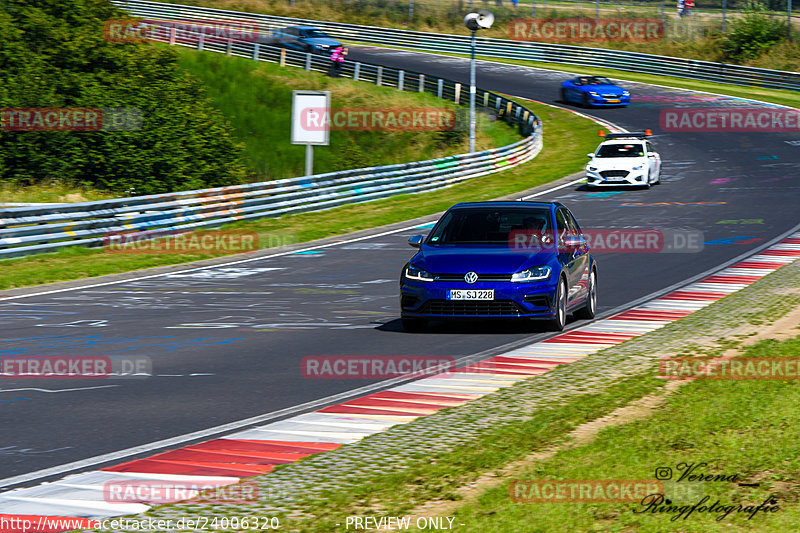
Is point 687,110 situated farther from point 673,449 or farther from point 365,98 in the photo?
point 673,449

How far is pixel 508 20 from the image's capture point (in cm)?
7788

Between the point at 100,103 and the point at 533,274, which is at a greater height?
the point at 100,103

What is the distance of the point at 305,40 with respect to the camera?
59.1 meters

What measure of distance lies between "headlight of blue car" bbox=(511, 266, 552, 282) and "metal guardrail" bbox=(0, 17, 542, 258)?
12.3 metres

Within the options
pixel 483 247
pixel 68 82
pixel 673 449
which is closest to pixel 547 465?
pixel 673 449

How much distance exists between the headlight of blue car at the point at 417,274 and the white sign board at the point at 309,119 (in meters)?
16.7

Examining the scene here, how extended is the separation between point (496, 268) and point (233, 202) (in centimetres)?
1577

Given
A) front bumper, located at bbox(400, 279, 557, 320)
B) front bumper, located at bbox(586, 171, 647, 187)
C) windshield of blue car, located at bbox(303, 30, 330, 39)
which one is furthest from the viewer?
windshield of blue car, located at bbox(303, 30, 330, 39)

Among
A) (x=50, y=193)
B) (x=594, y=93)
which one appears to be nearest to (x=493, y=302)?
(x=50, y=193)
